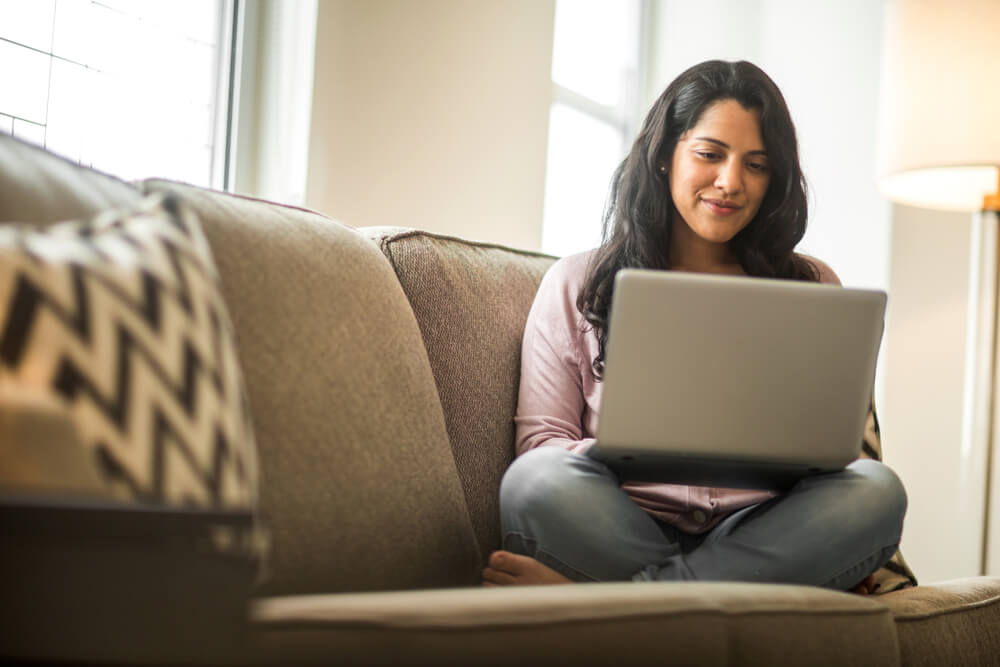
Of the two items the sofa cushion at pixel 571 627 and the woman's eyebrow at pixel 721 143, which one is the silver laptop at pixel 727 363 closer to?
the sofa cushion at pixel 571 627

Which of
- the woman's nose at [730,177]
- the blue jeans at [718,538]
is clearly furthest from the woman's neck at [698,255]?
the blue jeans at [718,538]

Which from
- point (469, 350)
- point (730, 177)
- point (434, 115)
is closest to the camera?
point (469, 350)

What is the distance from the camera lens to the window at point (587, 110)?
3027 millimetres

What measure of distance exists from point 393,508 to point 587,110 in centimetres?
221

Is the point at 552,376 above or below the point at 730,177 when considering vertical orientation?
below

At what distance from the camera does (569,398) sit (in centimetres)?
148

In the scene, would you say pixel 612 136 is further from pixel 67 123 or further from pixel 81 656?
pixel 81 656

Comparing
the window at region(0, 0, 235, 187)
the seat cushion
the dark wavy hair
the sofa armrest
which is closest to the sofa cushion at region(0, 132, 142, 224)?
the sofa armrest

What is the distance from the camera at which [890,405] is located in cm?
291

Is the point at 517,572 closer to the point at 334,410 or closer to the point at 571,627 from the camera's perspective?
the point at 334,410

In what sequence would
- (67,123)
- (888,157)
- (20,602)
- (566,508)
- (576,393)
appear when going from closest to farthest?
(20,602)
(566,508)
(576,393)
(67,123)
(888,157)

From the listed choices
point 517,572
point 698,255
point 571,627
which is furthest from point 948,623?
point 698,255

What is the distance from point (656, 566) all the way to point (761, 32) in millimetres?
2557

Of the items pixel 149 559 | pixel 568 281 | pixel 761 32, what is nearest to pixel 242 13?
pixel 568 281
